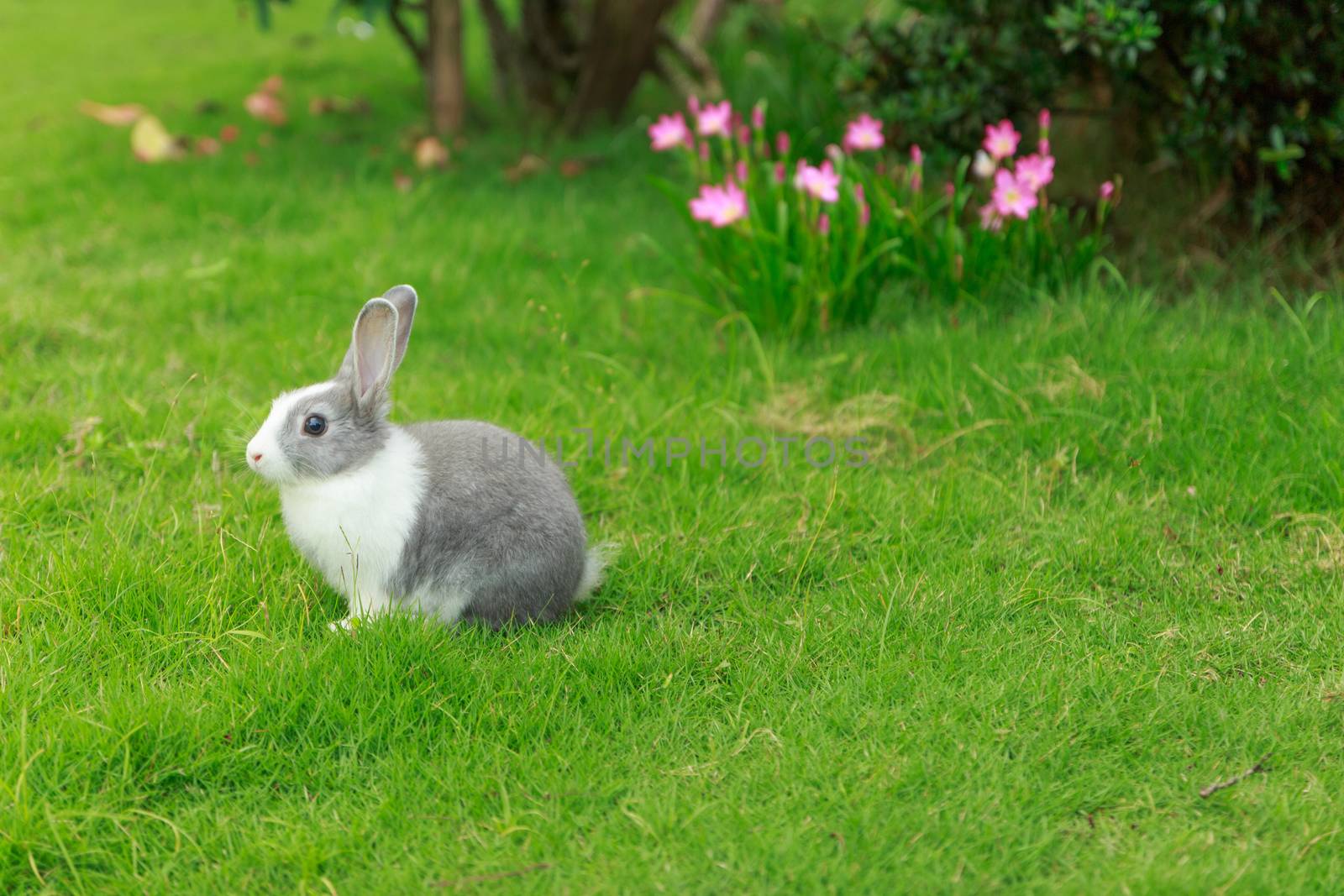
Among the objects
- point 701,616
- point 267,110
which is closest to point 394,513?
point 701,616

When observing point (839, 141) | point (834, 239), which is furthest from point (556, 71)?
point (834, 239)

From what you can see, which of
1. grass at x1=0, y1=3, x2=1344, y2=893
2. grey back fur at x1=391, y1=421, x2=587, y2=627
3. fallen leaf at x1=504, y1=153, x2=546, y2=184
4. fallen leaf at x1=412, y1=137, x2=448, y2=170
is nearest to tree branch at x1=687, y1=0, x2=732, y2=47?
fallen leaf at x1=504, y1=153, x2=546, y2=184

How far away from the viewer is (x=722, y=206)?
184 inches

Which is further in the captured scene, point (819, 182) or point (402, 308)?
point (819, 182)

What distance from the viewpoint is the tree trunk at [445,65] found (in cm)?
698

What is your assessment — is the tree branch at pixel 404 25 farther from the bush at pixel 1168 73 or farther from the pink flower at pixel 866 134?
the pink flower at pixel 866 134

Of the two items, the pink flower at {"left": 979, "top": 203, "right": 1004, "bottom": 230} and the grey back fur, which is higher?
the pink flower at {"left": 979, "top": 203, "right": 1004, "bottom": 230}

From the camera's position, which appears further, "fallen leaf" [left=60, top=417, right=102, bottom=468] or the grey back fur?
"fallen leaf" [left=60, top=417, right=102, bottom=468]

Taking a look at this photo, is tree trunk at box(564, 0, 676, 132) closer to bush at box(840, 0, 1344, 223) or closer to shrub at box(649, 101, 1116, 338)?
bush at box(840, 0, 1344, 223)

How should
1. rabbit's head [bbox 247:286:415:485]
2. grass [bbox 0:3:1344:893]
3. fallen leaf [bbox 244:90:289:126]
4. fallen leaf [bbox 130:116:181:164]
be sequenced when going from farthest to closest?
fallen leaf [bbox 244:90:289:126]
fallen leaf [bbox 130:116:181:164]
rabbit's head [bbox 247:286:415:485]
grass [bbox 0:3:1344:893]

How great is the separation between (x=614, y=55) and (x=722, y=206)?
9.87 feet

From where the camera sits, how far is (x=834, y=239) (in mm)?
4629

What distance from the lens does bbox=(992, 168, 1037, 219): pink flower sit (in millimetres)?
4586

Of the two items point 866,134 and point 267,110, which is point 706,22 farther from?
point 866,134
